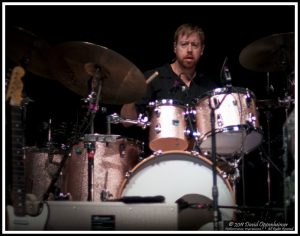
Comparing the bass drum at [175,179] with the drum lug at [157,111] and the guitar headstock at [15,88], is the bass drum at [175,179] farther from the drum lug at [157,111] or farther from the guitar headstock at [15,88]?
the guitar headstock at [15,88]

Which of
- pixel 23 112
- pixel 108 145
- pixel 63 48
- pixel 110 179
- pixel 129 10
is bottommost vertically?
pixel 110 179

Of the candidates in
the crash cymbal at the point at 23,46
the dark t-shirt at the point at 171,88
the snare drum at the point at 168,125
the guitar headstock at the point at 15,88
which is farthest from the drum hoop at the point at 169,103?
the guitar headstock at the point at 15,88

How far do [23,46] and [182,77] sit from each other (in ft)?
5.26

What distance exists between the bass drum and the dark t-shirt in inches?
26.7

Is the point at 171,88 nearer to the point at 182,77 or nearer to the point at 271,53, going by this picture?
the point at 182,77

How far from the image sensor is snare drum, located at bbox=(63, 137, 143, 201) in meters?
3.13

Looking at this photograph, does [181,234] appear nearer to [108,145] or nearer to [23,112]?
[108,145]

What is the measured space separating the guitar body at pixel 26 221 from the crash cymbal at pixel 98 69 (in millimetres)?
1070

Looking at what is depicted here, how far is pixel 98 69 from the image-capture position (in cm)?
315

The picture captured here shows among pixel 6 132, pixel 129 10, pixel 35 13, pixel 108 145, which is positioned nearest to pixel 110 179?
pixel 108 145

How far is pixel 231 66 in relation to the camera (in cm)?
423

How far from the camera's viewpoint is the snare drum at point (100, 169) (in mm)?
3131

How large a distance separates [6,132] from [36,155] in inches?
34.3

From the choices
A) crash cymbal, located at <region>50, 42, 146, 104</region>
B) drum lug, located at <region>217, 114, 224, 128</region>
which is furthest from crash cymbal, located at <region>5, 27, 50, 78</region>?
drum lug, located at <region>217, 114, 224, 128</region>
